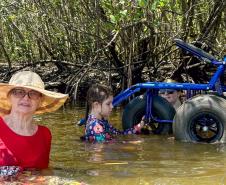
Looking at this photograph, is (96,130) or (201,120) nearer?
(96,130)

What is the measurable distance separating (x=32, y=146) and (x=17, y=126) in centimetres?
21

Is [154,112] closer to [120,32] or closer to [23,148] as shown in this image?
[120,32]

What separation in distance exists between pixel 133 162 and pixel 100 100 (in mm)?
1373

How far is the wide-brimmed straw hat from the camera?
464 cm

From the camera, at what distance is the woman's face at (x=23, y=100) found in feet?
15.4

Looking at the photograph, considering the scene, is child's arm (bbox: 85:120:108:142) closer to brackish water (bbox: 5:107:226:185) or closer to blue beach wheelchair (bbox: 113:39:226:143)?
brackish water (bbox: 5:107:226:185)

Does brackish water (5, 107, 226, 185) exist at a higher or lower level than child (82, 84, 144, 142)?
lower

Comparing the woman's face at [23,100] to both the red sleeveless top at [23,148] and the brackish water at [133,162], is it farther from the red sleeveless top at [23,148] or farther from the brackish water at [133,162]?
the brackish water at [133,162]

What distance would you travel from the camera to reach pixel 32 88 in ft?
15.0

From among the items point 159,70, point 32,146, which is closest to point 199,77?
point 159,70

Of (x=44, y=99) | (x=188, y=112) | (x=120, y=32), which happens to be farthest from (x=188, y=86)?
(x=120, y=32)

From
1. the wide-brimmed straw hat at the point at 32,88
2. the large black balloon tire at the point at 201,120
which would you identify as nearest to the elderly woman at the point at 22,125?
the wide-brimmed straw hat at the point at 32,88

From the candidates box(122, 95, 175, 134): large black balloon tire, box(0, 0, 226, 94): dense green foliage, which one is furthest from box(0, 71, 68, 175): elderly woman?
box(0, 0, 226, 94): dense green foliage

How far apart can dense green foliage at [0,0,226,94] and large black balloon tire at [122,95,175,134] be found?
1950 millimetres
